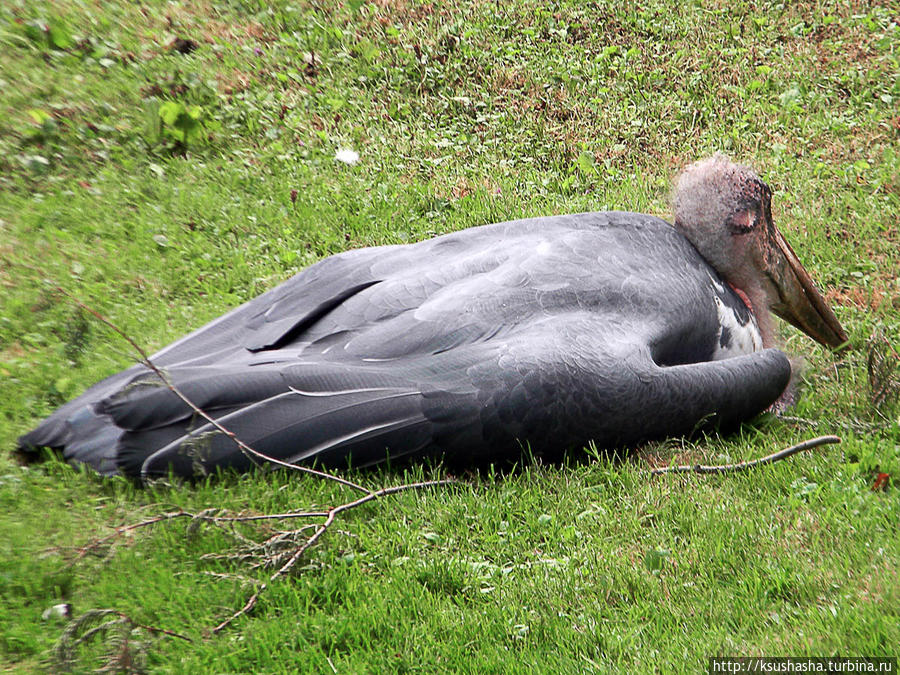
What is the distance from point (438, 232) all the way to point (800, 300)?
7.29 feet

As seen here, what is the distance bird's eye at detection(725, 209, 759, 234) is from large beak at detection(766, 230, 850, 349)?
0.18 m

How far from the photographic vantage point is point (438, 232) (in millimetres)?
6195

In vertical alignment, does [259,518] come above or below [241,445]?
below

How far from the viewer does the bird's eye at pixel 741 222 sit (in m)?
4.94

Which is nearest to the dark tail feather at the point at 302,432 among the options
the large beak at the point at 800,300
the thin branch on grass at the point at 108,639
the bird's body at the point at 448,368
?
the bird's body at the point at 448,368

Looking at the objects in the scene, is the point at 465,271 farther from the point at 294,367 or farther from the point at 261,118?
the point at 261,118

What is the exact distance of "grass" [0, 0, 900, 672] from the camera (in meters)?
3.18

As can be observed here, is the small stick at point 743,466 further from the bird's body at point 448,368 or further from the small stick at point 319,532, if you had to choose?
the small stick at point 319,532

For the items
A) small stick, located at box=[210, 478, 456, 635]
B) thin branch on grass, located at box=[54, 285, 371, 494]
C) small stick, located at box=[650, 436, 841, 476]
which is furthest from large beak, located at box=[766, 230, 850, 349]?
thin branch on grass, located at box=[54, 285, 371, 494]

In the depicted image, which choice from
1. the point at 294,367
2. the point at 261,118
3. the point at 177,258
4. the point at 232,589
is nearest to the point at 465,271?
the point at 294,367

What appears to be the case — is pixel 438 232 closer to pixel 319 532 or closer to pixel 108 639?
pixel 319 532

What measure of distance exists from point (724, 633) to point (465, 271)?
199 centimetres

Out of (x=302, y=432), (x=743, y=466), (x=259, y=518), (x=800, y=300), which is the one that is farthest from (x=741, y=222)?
(x=259, y=518)

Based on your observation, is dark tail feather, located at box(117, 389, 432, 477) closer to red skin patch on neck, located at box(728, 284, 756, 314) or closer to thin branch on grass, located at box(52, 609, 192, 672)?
thin branch on grass, located at box(52, 609, 192, 672)
